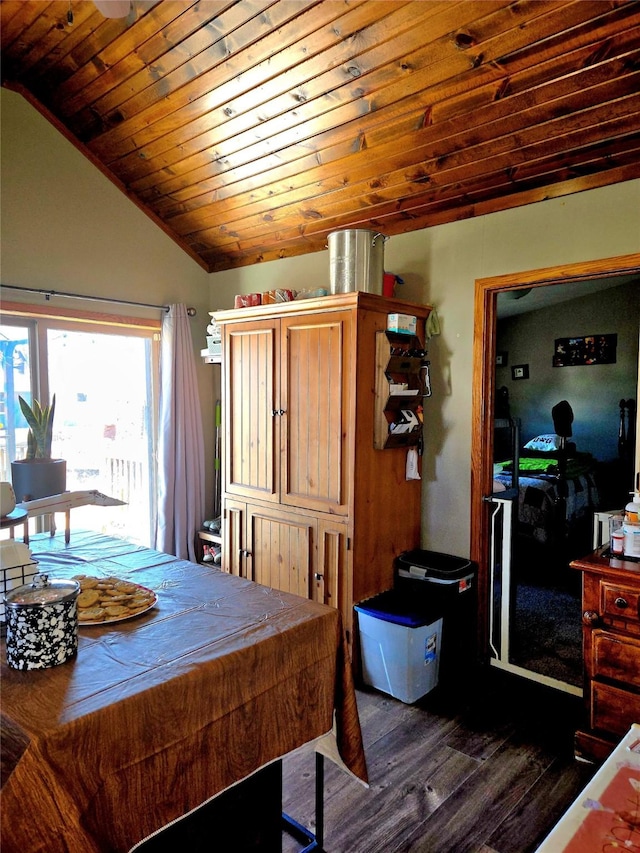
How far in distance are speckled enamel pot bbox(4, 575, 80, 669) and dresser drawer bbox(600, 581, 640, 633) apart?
6.13ft

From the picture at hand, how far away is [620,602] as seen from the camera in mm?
2072

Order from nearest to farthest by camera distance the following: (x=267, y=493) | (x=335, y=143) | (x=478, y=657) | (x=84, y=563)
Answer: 1. (x=84, y=563)
2. (x=335, y=143)
3. (x=478, y=657)
4. (x=267, y=493)

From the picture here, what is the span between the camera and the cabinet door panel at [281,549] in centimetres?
302

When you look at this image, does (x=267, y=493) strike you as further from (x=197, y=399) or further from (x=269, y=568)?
(x=197, y=399)

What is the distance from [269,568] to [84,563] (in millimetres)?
1464

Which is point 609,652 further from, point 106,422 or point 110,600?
point 106,422

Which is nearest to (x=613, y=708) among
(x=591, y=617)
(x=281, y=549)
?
(x=591, y=617)

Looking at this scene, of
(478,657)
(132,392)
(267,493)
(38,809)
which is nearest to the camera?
(38,809)

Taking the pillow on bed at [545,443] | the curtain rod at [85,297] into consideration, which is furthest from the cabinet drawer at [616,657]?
the pillow on bed at [545,443]

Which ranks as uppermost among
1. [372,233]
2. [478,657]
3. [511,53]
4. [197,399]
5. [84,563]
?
[511,53]

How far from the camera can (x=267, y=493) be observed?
3.26 metres

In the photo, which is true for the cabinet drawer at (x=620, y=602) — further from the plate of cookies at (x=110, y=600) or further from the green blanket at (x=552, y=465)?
the green blanket at (x=552, y=465)

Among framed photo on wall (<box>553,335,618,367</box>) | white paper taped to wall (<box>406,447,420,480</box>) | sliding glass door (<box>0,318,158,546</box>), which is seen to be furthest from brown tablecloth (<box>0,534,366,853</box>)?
framed photo on wall (<box>553,335,618,367</box>)

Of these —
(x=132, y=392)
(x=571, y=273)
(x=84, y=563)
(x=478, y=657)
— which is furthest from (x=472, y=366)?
(x=132, y=392)
